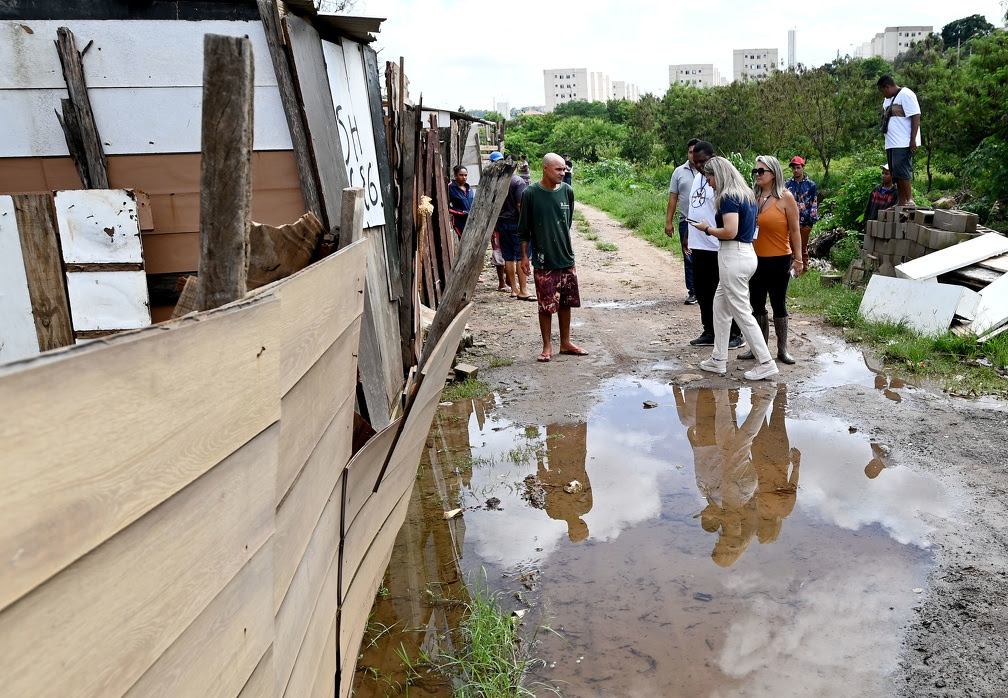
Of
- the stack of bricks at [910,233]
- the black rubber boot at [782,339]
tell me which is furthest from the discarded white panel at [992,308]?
the black rubber boot at [782,339]

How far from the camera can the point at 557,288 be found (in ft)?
23.7

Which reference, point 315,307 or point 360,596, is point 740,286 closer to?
point 360,596

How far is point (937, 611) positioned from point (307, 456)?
285cm

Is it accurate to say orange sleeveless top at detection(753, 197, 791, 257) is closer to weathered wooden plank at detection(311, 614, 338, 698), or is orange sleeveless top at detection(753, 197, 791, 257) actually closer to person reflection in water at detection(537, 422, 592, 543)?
person reflection in water at detection(537, 422, 592, 543)

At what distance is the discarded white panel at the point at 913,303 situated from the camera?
23.0 feet

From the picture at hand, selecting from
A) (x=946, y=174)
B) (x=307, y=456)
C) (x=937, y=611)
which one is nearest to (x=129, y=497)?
(x=307, y=456)

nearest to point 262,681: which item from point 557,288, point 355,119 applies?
point 355,119

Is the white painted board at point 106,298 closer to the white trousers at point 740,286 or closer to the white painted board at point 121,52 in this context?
the white painted board at point 121,52

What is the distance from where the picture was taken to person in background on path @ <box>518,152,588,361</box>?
7023 mm

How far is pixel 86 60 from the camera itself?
158 inches

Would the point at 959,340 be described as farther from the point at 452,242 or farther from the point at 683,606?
the point at 452,242

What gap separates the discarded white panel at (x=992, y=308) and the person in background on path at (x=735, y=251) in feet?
6.42

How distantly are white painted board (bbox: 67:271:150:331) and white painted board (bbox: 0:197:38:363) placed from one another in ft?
0.68

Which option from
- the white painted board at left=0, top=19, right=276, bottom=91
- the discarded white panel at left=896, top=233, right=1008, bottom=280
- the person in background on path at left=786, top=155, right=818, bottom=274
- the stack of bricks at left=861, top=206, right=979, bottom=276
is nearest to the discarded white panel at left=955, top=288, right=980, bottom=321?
the discarded white panel at left=896, top=233, right=1008, bottom=280
